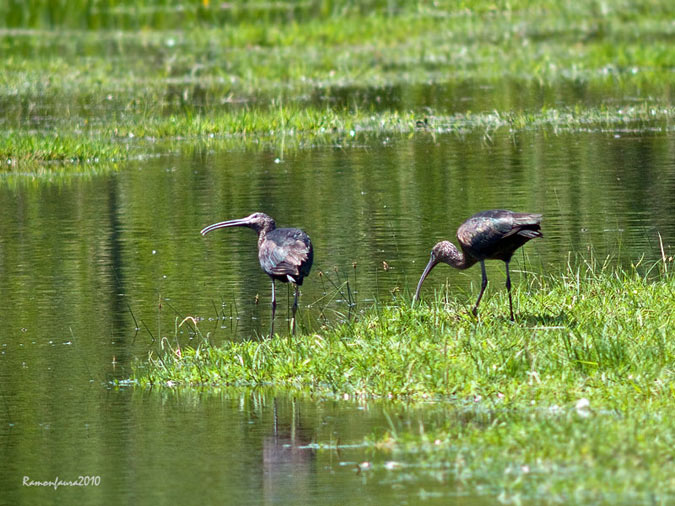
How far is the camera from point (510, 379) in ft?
27.0

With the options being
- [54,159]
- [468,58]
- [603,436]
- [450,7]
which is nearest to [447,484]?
[603,436]

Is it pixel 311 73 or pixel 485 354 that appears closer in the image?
pixel 485 354

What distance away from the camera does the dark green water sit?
7.36 m

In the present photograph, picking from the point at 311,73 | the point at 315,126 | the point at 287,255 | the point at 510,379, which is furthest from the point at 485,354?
the point at 311,73

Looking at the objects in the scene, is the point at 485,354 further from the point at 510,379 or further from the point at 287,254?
the point at 287,254

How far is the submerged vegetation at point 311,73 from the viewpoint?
74.9ft

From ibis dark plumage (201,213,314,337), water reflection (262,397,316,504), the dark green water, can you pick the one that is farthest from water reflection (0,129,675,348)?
water reflection (262,397,316,504)

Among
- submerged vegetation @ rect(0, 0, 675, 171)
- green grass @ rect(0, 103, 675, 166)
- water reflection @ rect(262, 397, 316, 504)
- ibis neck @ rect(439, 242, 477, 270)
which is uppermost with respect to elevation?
submerged vegetation @ rect(0, 0, 675, 171)

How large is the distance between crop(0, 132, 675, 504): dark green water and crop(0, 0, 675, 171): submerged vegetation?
4.45ft

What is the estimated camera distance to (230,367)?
30.1 feet

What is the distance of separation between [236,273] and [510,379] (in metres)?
5.33

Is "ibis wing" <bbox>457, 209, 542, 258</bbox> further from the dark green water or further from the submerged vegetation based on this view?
the submerged vegetation

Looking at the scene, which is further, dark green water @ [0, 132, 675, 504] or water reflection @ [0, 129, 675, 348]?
water reflection @ [0, 129, 675, 348]

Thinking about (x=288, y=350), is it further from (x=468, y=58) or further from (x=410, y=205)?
(x=468, y=58)
